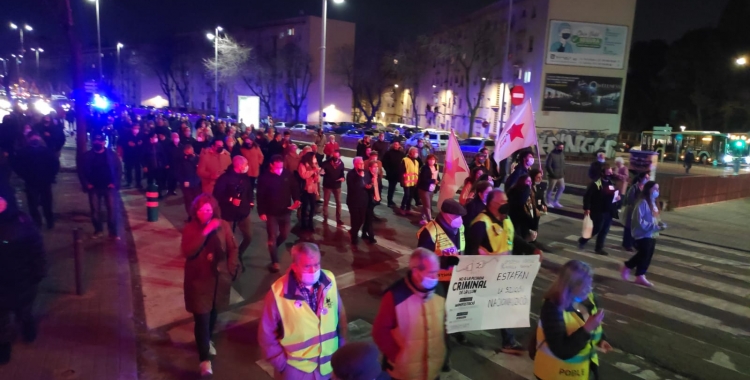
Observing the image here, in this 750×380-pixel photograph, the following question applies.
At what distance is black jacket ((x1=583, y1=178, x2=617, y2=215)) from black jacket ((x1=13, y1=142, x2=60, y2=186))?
33.5 feet

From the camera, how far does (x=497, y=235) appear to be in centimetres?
530

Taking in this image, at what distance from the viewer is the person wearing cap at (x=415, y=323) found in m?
3.49

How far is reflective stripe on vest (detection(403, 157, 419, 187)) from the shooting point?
12805mm

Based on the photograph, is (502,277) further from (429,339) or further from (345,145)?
(345,145)

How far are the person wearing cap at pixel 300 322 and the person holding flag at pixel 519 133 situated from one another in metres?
7.59

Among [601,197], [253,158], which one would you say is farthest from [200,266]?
[253,158]

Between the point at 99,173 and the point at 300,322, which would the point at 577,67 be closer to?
the point at 99,173

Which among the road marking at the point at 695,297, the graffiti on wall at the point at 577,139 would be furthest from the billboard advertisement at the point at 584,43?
the road marking at the point at 695,297

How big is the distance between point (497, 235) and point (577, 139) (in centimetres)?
4240

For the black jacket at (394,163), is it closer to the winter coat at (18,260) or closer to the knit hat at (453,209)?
the knit hat at (453,209)

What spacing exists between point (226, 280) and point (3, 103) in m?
32.3

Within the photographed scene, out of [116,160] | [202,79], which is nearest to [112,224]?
[116,160]

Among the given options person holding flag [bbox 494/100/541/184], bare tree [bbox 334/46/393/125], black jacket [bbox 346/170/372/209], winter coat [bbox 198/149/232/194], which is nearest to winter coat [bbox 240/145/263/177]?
winter coat [bbox 198/149/232/194]

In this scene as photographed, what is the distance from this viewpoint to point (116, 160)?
367 inches
